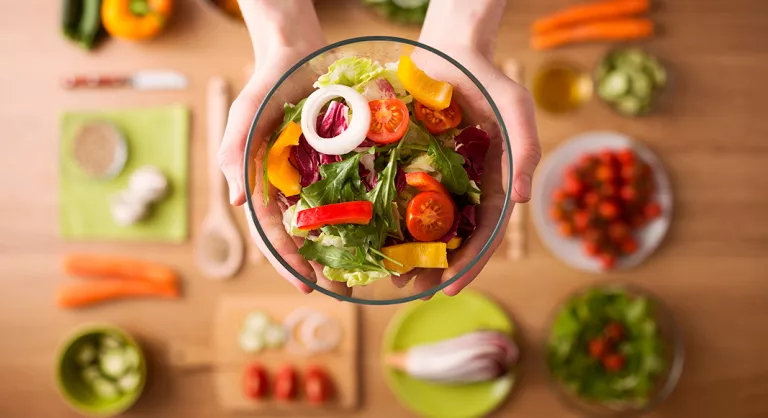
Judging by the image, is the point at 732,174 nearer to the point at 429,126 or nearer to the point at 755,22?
the point at 755,22

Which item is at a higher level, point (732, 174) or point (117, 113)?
point (117, 113)

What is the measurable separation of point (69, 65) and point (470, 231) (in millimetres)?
1961

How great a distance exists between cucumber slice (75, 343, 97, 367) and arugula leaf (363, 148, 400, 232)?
169cm

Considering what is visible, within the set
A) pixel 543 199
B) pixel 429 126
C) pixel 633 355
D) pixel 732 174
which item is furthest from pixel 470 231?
pixel 732 174

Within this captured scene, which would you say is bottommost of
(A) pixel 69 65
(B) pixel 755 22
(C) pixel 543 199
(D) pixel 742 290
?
(D) pixel 742 290

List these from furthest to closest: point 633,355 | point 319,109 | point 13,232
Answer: point 13,232
point 633,355
point 319,109

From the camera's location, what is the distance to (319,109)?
132 centimetres

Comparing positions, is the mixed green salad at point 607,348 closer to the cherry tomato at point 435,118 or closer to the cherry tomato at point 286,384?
the cherry tomato at point 286,384

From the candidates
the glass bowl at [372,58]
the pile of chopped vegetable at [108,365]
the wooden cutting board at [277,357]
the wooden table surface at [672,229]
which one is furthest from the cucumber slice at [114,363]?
the glass bowl at [372,58]

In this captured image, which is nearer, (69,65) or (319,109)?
(319,109)

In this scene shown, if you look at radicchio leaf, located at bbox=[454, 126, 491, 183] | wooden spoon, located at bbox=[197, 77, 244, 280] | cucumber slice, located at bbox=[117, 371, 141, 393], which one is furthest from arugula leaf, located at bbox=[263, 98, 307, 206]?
cucumber slice, located at bbox=[117, 371, 141, 393]

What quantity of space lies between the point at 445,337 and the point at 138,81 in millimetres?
1590

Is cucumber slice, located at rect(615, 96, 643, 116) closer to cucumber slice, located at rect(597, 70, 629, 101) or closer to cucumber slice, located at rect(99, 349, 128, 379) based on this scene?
cucumber slice, located at rect(597, 70, 629, 101)

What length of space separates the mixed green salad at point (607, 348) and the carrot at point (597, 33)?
3.17ft
